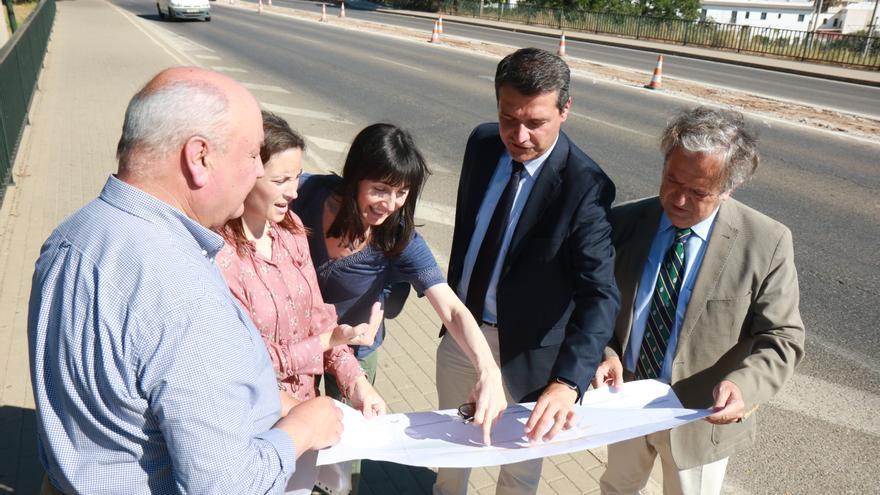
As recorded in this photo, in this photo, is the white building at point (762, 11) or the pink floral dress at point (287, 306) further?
the white building at point (762, 11)

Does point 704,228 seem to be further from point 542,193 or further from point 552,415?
point 552,415

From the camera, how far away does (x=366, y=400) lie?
215 centimetres

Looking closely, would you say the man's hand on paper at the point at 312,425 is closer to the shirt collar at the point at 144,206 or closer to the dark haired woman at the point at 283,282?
the dark haired woman at the point at 283,282

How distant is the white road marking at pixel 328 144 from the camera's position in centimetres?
927

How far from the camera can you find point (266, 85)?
14.0 meters

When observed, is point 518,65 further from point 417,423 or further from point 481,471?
point 481,471

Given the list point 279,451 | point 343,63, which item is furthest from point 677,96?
point 279,451

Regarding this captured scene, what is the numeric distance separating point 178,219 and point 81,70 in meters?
16.9

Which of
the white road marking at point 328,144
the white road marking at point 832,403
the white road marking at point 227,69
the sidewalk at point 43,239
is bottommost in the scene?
the white road marking at point 832,403

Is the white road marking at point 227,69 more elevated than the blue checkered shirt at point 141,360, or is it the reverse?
the blue checkered shirt at point 141,360

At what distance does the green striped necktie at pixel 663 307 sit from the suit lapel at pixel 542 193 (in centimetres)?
50

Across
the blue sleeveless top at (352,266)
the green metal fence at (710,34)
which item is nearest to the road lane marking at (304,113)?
the blue sleeveless top at (352,266)

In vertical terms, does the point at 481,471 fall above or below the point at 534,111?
below

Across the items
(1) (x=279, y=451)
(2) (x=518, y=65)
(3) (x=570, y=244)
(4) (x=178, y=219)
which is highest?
(2) (x=518, y=65)
